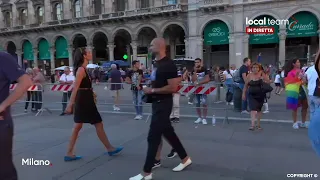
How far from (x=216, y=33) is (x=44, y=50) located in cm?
2509

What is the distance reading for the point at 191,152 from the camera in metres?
5.46

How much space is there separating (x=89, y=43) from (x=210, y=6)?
1622 cm

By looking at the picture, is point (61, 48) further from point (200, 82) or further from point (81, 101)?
point (81, 101)

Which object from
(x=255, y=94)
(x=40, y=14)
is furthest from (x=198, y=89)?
(x=40, y=14)

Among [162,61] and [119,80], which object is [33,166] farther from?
[119,80]

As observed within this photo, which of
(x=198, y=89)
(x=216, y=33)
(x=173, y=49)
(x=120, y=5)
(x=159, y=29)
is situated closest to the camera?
(x=198, y=89)

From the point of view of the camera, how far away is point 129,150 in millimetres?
5641

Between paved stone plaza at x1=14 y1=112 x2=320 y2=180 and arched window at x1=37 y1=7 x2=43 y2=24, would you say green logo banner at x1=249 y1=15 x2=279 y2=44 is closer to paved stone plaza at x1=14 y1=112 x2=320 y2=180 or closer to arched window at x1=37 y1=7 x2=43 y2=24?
paved stone plaza at x1=14 y1=112 x2=320 y2=180

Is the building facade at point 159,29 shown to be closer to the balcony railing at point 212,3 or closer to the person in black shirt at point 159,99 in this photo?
the balcony railing at point 212,3

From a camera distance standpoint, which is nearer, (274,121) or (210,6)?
(274,121)

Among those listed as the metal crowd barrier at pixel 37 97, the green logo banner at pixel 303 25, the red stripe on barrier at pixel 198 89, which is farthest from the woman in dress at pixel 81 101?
the green logo banner at pixel 303 25

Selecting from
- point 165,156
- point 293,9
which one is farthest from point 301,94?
point 293,9

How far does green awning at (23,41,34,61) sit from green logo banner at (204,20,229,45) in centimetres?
2652

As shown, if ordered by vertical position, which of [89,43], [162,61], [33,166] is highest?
[89,43]
